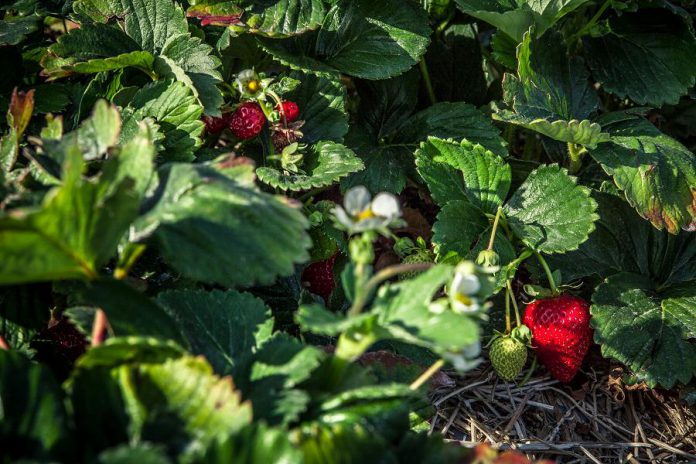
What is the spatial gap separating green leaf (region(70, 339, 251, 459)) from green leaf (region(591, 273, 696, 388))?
101cm

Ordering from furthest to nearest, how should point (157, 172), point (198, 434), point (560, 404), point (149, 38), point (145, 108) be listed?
point (560, 404) < point (149, 38) < point (145, 108) < point (157, 172) < point (198, 434)

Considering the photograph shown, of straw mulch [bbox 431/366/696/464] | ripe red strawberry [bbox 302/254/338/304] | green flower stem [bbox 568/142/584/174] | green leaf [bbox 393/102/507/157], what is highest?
green leaf [bbox 393/102/507/157]

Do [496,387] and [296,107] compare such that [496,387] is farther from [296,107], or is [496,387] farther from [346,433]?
[346,433]

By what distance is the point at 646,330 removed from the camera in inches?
62.8

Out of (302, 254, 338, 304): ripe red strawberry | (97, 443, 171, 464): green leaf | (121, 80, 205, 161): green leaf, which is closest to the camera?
(97, 443, 171, 464): green leaf

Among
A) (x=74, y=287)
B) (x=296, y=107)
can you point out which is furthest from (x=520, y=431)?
(x=74, y=287)

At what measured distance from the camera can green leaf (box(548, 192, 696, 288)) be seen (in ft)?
5.68

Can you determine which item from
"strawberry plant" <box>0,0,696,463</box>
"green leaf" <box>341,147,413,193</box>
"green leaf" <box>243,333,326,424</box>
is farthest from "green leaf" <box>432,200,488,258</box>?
"green leaf" <box>243,333,326,424</box>

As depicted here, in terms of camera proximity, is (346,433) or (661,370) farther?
(661,370)

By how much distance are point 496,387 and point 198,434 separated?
1.04 m

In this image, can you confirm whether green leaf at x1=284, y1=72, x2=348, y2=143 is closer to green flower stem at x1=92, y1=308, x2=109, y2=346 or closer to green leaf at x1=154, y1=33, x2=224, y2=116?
green leaf at x1=154, y1=33, x2=224, y2=116

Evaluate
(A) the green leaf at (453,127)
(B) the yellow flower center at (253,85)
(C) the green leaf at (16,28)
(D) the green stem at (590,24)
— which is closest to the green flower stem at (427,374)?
(B) the yellow flower center at (253,85)

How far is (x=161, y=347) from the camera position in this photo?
2.62 feet

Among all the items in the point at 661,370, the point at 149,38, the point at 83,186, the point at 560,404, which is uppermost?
the point at 83,186
